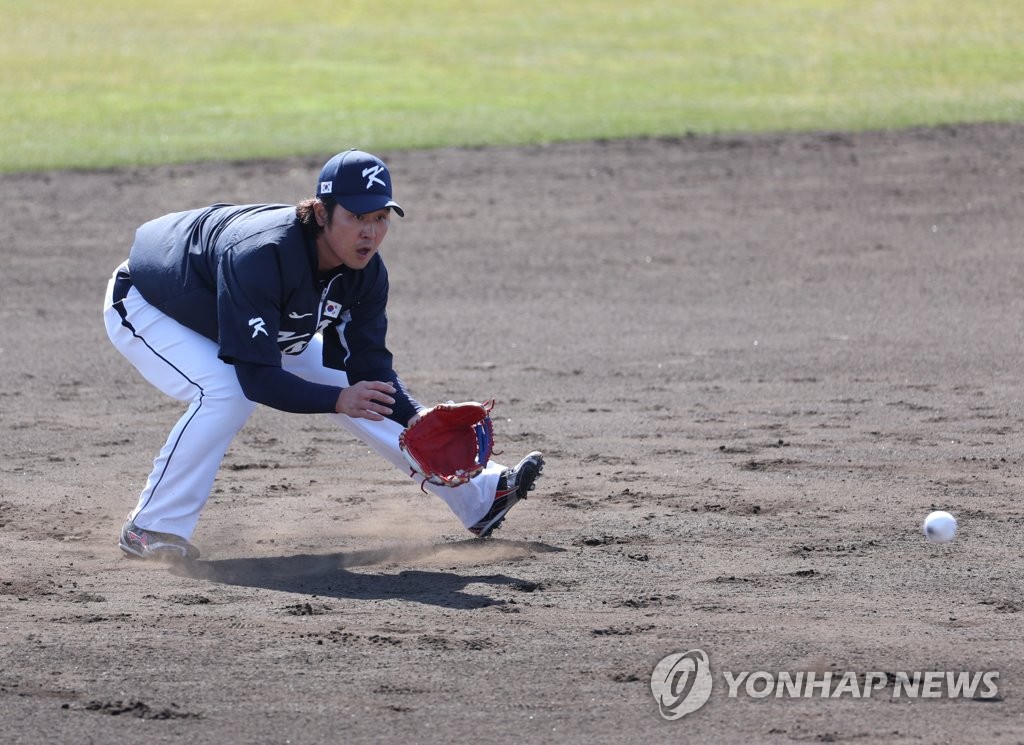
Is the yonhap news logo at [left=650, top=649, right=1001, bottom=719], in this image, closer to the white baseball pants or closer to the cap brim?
the white baseball pants

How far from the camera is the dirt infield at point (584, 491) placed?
384 centimetres

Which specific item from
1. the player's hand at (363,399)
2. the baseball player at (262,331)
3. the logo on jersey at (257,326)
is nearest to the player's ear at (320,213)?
the baseball player at (262,331)

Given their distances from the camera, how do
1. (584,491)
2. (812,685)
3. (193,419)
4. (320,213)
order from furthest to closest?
(584,491) < (193,419) < (320,213) < (812,685)

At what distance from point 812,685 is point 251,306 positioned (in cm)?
222

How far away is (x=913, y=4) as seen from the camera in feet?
75.1

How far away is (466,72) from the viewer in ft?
60.9

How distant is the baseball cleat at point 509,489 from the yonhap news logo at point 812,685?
1.40 metres

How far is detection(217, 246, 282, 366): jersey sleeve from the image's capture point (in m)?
4.81

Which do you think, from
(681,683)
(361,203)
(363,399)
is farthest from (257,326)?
(681,683)

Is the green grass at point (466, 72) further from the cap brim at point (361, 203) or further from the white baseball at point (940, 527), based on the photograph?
the white baseball at point (940, 527)

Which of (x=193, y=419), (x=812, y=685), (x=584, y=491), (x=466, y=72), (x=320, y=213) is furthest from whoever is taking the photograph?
(x=466, y=72)

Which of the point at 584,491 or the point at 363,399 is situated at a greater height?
the point at 363,399

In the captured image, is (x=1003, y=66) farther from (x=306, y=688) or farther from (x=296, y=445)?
(x=306, y=688)

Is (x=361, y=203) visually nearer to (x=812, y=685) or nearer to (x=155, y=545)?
(x=155, y=545)
